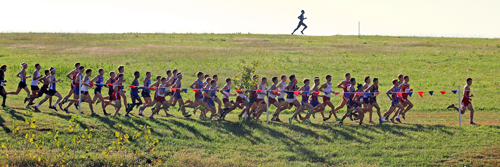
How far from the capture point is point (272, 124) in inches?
631

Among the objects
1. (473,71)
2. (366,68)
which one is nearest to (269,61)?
(366,68)

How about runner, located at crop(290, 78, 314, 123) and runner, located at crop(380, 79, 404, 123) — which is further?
runner, located at crop(380, 79, 404, 123)

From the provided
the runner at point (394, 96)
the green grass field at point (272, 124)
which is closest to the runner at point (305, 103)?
the green grass field at point (272, 124)

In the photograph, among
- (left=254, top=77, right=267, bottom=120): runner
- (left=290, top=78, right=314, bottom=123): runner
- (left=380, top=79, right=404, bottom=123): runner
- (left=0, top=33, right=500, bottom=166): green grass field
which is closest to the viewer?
(left=0, top=33, right=500, bottom=166): green grass field

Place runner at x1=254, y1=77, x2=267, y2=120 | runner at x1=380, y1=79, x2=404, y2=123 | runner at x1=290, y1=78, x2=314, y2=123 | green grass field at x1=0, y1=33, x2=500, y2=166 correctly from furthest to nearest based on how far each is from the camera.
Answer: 1. runner at x1=380, y1=79, x2=404, y2=123
2. runner at x1=254, y1=77, x2=267, y2=120
3. runner at x1=290, y1=78, x2=314, y2=123
4. green grass field at x1=0, y1=33, x2=500, y2=166

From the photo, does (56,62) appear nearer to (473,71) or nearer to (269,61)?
(269,61)

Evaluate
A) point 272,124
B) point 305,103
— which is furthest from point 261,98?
point 305,103

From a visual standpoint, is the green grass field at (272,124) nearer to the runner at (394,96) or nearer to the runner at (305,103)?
the runner at (305,103)

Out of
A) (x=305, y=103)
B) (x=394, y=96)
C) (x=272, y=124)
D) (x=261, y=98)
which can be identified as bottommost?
(x=272, y=124)

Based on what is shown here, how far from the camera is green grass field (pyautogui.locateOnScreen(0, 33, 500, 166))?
12516mm

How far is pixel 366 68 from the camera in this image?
33.7m

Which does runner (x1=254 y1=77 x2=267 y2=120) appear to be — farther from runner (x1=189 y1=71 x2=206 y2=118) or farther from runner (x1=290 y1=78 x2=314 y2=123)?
runner (x1=189 y1=71 x2=206 y2=118)

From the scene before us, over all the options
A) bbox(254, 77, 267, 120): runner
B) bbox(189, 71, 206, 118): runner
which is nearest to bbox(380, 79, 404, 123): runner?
bbox(254, 77, 267, 120): runner

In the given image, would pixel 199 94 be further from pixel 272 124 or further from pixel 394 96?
pixel 394 96
